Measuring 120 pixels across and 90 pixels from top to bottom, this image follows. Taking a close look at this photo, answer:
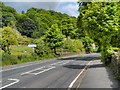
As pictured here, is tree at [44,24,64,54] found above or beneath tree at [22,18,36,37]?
beneath

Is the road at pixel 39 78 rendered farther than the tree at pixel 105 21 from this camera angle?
No

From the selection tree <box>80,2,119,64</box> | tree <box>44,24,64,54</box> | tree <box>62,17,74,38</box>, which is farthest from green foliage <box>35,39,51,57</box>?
tree <box>62,17,74,38</box>

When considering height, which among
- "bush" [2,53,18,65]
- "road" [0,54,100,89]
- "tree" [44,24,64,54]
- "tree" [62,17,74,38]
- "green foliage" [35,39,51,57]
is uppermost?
"tree" [62,17,74,38]

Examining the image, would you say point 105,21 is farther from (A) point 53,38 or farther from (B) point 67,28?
(B) point 67,28

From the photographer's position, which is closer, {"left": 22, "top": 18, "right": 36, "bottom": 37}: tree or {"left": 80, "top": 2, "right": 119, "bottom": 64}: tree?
{"left": 80, "top": 2, "right": 119, "bottom": 64}: tree

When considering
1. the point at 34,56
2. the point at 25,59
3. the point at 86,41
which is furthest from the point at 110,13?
the point at 86,41

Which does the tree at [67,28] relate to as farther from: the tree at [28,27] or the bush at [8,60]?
the bush at [8,60]

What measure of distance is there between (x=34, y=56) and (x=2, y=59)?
10.1 metres

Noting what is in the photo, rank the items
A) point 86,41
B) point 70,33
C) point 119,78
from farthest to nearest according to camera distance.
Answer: point 70,33
point 86,41
point 119,78

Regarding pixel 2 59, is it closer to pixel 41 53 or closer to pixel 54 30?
pixel 41 53

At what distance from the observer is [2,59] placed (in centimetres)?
2330

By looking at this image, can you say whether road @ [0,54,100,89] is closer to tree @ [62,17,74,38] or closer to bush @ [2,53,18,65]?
bush @ [2,53,18,65]

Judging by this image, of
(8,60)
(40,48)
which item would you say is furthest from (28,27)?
(8,60)

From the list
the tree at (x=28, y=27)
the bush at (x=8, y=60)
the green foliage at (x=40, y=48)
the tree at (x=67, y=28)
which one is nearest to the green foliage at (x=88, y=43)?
the tree at (x=67, y=28)
